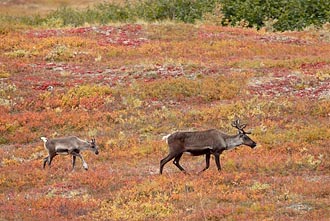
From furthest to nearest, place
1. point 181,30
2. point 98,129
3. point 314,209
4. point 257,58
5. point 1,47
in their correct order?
point 181,30 → point 1,47 → point 257,58 → point 98,129 → point 314,209

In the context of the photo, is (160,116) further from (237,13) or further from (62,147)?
(237,13)

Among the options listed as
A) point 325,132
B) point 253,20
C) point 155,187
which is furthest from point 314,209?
point 253,20

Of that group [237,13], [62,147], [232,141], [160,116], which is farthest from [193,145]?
[237,13]

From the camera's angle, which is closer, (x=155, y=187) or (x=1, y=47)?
(x=155, y=187)

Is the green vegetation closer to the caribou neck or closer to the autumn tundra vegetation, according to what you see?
the autumn tundra vegetation

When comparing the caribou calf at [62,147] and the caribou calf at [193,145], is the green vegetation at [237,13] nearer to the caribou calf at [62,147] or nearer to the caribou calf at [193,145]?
the caribou calf at [62,147]

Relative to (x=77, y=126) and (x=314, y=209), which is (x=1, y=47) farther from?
(x=314, y=209)

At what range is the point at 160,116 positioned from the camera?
2652 centimetres

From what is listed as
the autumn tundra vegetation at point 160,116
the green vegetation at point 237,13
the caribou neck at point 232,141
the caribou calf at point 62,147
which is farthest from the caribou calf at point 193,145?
the green vegetation at point 237,13

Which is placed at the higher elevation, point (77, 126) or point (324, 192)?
point (324, 192)

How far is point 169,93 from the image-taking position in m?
29.2

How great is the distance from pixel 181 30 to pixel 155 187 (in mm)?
25637

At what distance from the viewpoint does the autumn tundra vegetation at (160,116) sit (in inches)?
624

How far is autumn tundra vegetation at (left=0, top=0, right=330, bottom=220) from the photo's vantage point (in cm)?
1586
